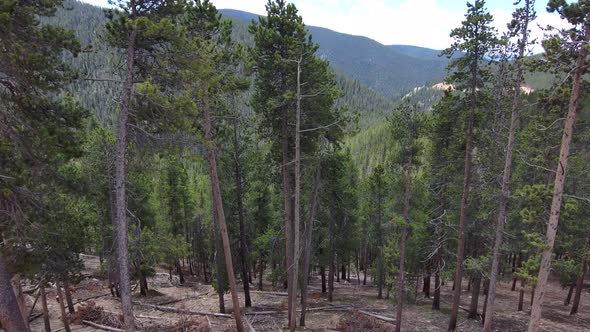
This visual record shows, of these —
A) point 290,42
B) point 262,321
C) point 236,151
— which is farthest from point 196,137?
point 262,321

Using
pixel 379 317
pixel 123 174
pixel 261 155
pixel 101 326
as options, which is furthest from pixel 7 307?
pixel 379 317

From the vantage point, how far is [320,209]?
2080cm

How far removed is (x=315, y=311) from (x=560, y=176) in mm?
15469

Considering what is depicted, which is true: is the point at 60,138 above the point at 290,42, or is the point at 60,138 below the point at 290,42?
below

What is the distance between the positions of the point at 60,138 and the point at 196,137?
10.1 feet

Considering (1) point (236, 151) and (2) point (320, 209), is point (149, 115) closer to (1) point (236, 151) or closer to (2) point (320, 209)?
(1) point (236, 151)

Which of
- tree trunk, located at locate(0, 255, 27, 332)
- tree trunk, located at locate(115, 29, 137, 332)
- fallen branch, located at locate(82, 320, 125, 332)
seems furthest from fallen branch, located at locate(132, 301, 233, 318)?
tree trunk, located at locate(0, 255, 27, 332)

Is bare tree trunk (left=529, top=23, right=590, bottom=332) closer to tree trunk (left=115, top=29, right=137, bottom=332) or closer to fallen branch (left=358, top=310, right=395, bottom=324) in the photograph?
fallen branch (left=358, top=310, right=395, bottom=324)

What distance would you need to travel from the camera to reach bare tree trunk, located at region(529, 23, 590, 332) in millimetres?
7969

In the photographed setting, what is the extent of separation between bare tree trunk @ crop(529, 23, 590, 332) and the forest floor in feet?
30.1

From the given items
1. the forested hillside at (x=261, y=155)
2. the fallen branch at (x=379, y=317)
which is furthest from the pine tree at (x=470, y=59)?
the fallen branch at (x=379, y=317)

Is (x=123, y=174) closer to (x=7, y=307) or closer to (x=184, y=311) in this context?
(x=7, y=307)

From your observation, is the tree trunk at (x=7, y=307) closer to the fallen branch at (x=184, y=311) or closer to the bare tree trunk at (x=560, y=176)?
the fallen branch at (x=184, y=311)

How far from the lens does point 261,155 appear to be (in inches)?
701
